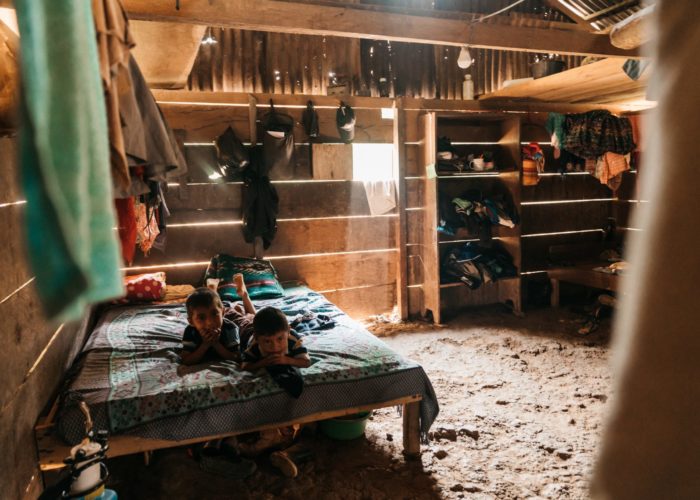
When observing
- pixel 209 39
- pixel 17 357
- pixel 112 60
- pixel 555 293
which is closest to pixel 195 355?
pixel 17 357

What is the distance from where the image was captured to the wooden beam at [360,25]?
97.2 inches

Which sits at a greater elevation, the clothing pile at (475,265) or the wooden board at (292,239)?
the wooden board at (292,239)

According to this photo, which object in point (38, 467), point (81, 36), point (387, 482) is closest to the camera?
point (81, 36)

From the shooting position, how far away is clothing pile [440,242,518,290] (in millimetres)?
5363

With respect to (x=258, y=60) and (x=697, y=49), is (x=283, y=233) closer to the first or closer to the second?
(x=258, y=60)

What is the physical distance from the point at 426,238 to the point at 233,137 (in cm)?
243

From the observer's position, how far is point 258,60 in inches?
199

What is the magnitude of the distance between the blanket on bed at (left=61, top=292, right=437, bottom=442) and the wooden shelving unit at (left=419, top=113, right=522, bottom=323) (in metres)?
2.32

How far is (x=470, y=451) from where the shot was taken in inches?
109

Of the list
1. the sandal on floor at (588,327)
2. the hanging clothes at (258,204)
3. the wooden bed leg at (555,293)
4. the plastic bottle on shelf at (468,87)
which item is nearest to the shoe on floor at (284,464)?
the hanging clothes at (258,204)

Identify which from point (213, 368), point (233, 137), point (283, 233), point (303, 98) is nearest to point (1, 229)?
point (213, 368)

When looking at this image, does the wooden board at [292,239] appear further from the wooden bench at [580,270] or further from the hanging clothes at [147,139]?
the hanging clothes at [147,139]

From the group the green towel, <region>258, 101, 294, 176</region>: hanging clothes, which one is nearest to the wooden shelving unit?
<region>258, 101, 294, 176</region>: hanging clothes

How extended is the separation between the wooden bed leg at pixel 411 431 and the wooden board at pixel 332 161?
10.2 ft
